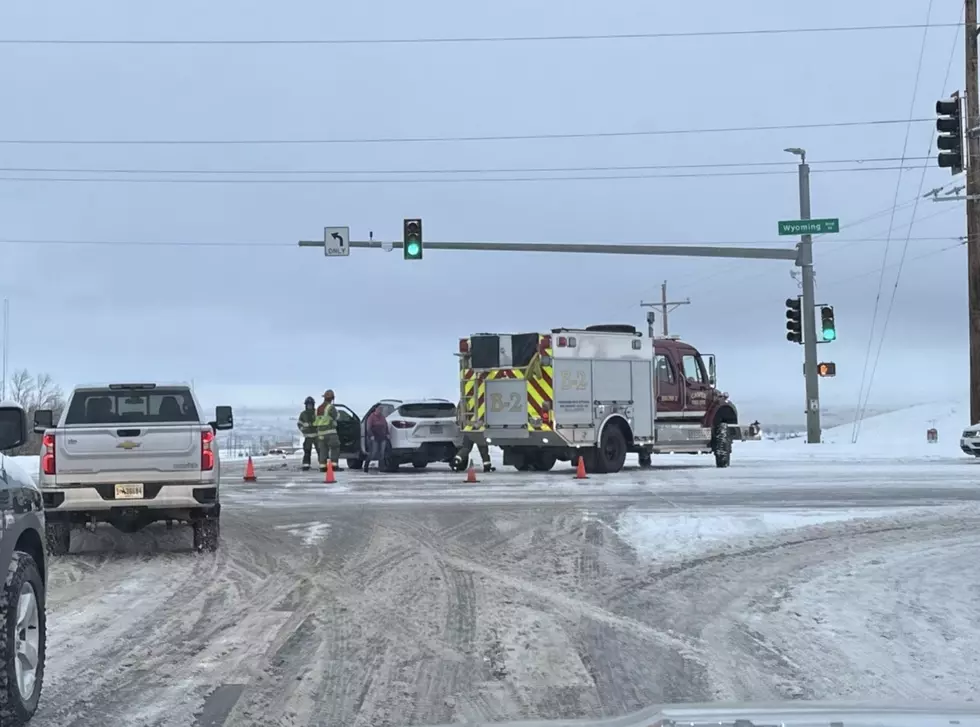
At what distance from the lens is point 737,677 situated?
6.32m

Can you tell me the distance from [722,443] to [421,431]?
6990 millimetres

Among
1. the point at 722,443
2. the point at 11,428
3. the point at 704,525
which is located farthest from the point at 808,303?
the point at 11,428

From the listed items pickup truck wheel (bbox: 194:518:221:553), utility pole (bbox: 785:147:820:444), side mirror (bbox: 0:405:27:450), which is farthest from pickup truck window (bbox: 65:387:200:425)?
utility pole (bbox: 785:147:820:444)

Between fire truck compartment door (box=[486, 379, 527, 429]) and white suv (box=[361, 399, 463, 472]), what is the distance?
1.39 m

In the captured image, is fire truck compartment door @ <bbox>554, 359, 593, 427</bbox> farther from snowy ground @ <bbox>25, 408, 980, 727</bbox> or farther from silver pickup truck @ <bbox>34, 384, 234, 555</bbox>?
silver pickup truck @ <bbox>34, 384, 234, 555</bbox>

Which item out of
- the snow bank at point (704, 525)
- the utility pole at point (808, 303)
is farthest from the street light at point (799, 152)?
the snow bank at point (704, 525)

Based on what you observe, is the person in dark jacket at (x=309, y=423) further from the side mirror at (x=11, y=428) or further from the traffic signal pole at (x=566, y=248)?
the side mirror at (x=11, y=428)

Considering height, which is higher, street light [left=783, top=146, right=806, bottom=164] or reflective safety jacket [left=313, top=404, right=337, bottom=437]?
street light [left=783, top=146, right=806, bottom=164]

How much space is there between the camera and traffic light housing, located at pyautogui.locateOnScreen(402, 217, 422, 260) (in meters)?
28.2

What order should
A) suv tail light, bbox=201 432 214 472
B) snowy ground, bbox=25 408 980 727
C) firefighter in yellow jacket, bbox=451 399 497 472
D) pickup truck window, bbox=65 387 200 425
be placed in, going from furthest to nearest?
firefighter in yellow jacket, bbox=451 399 497 472
pickup truck window, bbox=65 387 200 425
suv tail light, bbox=201 432 214 472
snowy ground, bbox=25 408 980 727

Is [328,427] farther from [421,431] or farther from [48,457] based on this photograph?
[48,457]

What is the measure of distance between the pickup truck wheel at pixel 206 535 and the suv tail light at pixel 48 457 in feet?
5.09

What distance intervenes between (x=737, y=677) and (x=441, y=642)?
199cm

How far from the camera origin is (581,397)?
77.8 feet
